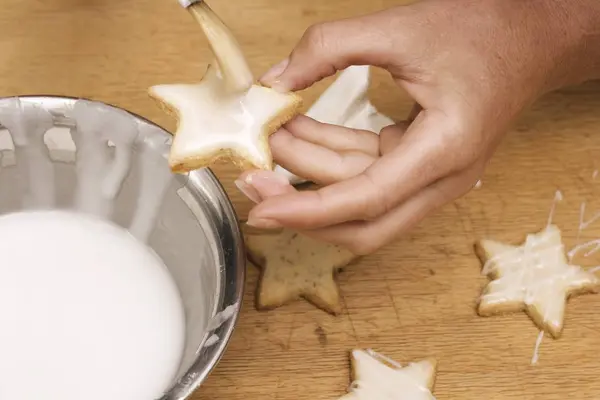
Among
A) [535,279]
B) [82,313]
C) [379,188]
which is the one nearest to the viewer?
[379,188]

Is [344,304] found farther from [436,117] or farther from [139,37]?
[139,37]

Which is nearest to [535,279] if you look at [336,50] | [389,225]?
[389,225]

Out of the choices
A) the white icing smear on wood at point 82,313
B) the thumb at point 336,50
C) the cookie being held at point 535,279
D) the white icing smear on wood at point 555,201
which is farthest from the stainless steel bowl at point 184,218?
the white icing smear on wood at point 555,201

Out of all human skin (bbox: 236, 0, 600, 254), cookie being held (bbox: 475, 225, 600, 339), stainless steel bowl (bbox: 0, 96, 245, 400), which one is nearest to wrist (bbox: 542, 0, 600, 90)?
human skin (bbox: 236, 0, 600, 254)

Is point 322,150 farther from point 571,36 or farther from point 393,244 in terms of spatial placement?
point 571,36

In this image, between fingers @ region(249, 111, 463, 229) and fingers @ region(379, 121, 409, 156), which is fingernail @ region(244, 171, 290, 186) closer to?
fingers @ region(249, 111, 463, 229)

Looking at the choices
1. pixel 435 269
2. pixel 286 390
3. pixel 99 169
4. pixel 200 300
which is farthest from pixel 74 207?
pixel 435 269
